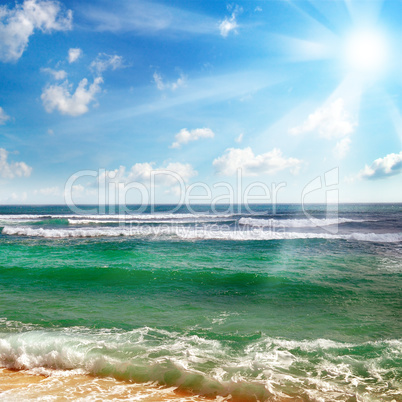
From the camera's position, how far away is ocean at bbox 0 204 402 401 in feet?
13.3

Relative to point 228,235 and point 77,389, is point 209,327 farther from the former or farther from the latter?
point 228,235

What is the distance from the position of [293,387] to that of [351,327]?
8.72 ft

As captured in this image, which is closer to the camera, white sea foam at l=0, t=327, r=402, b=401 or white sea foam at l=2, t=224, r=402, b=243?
white sea foam at l=0, t=327, r=402, b=401

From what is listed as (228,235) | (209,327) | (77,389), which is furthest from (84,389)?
(228,235)

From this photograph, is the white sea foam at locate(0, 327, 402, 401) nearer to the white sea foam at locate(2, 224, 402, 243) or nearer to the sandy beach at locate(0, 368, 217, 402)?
the sandy beach at locate(0, 368, 217, 402)

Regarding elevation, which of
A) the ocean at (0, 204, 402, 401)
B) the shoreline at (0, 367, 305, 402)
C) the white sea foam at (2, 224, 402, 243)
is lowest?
the shoreline at (0, 367, 305, 402)

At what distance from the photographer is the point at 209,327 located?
5.80 meters

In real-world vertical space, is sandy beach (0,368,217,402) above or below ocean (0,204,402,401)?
below

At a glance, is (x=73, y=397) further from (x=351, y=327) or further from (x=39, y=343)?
(x=351, y=327)

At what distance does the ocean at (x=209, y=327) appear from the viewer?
13.3 ft

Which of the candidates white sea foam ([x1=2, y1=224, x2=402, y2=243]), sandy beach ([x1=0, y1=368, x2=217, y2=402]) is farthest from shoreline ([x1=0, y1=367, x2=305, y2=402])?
white sea foam ([x1=2, y1=224, x2=402, y2=243])

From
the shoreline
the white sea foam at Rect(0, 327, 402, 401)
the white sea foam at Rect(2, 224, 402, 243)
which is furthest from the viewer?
the white sea foam at Rect(2, 224, 402, 243)

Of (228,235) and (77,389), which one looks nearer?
(77,389)

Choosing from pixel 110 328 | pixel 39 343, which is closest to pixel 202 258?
pixel 110 328
